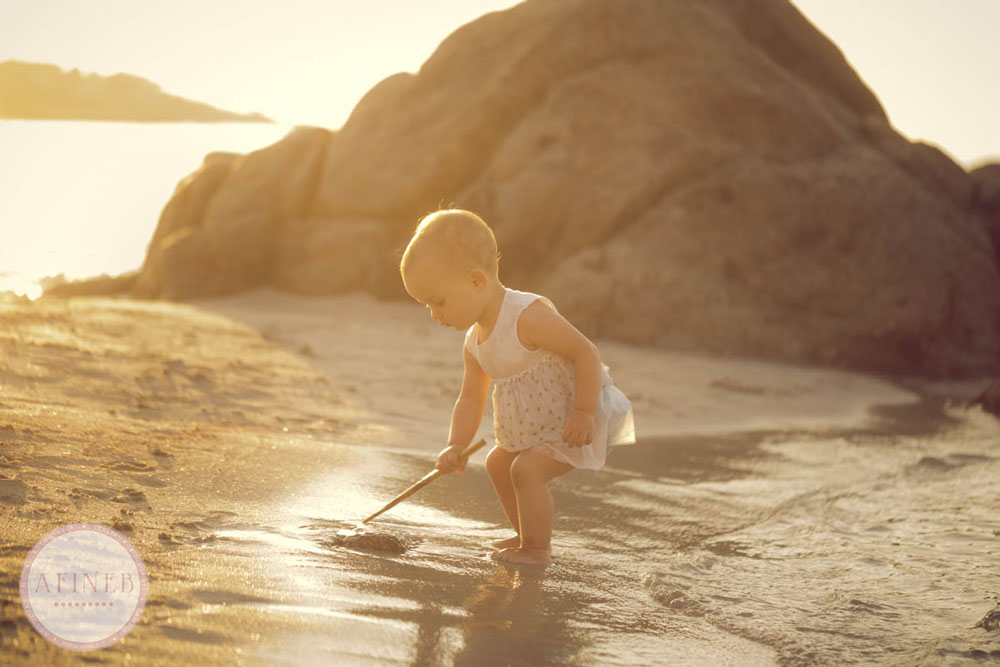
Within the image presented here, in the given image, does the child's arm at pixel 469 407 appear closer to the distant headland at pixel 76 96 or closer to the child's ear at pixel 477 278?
the child's ear at pixel 477 278

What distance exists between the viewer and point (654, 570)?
2807 millimetres

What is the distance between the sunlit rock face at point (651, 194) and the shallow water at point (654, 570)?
5.04 meters

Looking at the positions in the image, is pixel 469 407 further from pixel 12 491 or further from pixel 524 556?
pixel 12 491

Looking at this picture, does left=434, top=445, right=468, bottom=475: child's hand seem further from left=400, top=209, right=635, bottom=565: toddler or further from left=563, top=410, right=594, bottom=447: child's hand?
left=563, top=410, right=594, bottom=447: child's hand

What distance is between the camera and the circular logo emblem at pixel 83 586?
1.80m

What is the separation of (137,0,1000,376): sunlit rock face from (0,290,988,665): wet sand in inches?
113

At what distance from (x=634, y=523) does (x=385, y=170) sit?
→ 8.10 m

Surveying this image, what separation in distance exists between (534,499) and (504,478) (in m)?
0.28

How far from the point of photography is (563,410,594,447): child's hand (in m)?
2.97

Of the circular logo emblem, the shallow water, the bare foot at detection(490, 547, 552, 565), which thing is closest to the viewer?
the circular logo emblem

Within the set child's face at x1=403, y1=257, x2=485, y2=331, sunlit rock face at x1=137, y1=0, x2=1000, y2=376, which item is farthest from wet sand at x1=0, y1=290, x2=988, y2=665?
sunlit rock face at x1=137, y1=0, x2=1000, y2=376

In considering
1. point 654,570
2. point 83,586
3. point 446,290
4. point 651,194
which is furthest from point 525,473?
point 651,194

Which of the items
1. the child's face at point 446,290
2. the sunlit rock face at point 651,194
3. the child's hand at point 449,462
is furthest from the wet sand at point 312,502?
the sunlit rock face at point 651,194

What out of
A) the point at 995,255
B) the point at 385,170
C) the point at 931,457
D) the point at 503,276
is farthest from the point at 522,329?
the point at 995,255
